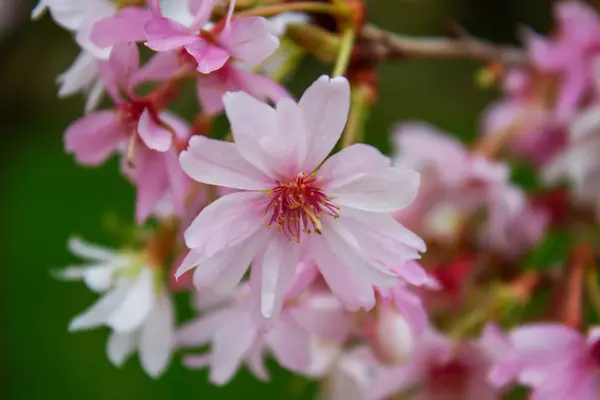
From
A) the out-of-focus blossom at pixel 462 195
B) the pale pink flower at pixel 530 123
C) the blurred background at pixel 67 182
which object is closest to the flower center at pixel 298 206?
the out-of-focus blossom at pixel 462 195

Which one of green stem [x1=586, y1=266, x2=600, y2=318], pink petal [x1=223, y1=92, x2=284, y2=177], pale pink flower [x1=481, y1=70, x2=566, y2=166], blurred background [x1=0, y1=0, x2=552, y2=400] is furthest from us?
blurred background [x1=0, y1=0, x2=552, y2=400]

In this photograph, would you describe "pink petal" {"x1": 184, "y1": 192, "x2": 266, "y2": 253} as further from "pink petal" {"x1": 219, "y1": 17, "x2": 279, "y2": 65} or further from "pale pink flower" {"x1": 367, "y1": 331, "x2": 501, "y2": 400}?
"pale pink flower" {"x1": 367, "y1": 331, "x2": 501, "y2": 400}

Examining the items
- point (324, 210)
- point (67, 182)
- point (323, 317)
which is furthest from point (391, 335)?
point (67, 182)

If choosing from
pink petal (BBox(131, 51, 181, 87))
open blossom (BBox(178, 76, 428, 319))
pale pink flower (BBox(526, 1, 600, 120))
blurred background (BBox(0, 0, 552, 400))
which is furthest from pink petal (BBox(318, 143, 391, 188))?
blurred background (BBox(0, 0, 552, 400))

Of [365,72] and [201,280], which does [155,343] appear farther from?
[365,72]

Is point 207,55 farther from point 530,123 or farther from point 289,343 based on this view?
point 530,123

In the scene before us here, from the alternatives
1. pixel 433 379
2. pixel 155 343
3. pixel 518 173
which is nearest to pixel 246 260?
pixel 155 343

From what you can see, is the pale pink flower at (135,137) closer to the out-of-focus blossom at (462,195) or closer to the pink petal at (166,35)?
the pink petal at (166,35)
